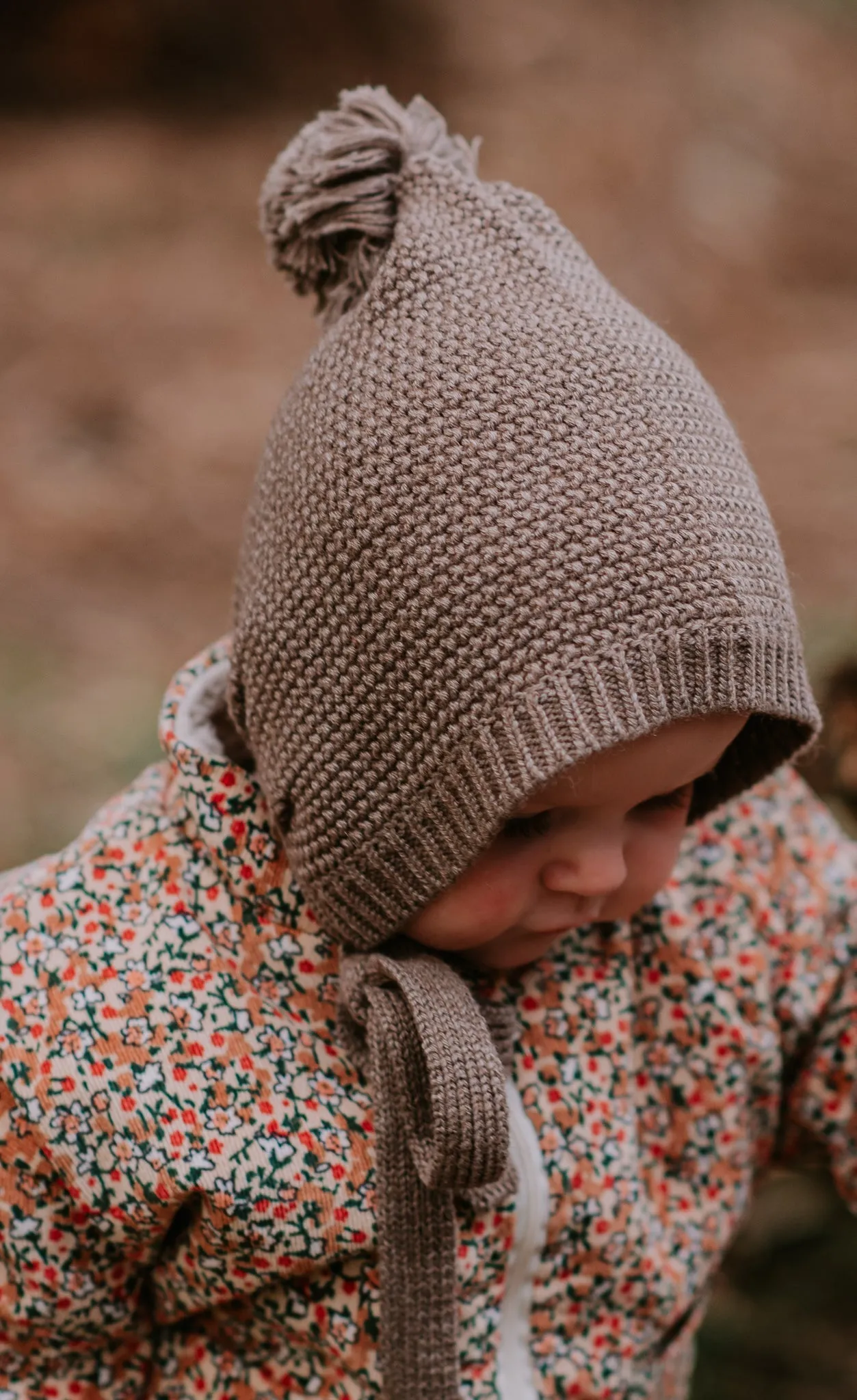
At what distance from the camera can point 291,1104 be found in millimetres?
1069

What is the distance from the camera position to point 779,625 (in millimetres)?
987

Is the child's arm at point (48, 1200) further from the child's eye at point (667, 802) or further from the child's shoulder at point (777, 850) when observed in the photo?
the child's shoulder at point (777, 850)

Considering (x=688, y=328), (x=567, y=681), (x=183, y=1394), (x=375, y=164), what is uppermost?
(x=688, y=328)

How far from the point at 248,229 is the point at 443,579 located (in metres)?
3.30

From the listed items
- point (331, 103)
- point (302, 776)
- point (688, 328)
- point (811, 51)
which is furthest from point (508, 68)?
point (302, 776)

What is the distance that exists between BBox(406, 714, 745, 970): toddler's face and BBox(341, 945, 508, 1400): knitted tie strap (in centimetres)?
5

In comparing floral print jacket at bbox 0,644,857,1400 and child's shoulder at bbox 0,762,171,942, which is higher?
child's shoulder at bbox 0,762,171,942

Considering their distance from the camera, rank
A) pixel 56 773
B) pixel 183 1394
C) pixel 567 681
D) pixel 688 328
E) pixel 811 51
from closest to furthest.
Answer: pixel 567 681 → pixel 183 1394 → pixel 56 773 → pixel 688 328 → pixel 811 51

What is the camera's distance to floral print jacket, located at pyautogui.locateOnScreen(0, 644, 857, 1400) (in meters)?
1.05

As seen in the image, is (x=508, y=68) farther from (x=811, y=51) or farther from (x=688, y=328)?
(x=688, y=328)

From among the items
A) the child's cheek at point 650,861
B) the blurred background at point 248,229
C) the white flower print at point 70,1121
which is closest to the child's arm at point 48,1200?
the white flower print at point 70,1121

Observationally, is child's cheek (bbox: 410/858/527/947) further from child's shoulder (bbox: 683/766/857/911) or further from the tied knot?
child's shoulder (bbox: 683/766/857/911)

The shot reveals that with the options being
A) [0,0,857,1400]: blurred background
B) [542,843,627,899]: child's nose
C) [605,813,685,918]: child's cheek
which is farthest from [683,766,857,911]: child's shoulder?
[0,0,857,1400]: blurred background

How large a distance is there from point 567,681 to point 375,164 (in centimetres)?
45
